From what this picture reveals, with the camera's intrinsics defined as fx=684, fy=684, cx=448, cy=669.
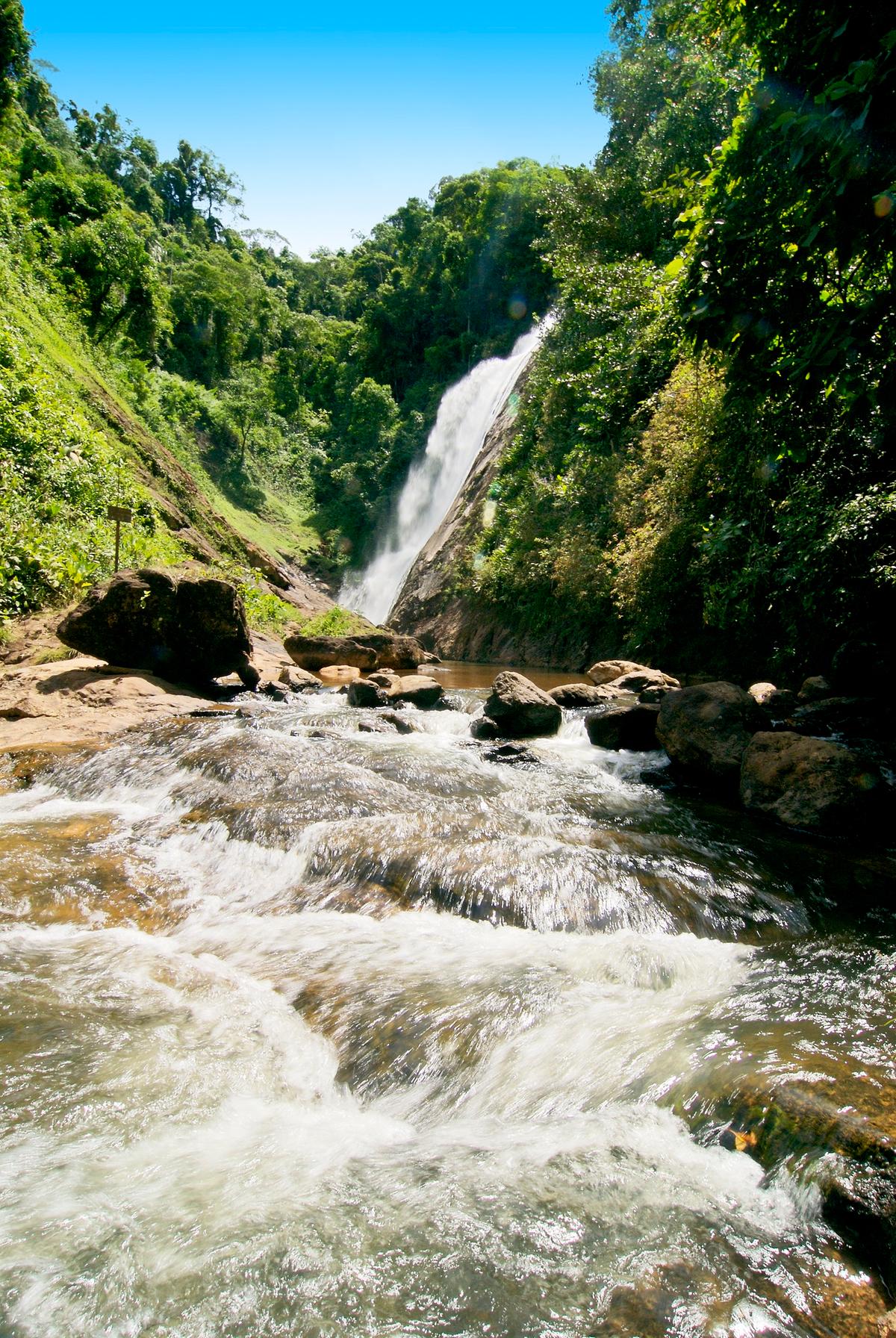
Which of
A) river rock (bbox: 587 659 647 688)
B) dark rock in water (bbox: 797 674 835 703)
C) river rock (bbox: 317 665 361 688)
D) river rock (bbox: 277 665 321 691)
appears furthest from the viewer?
river rock (bbox: 317 665 361 688)

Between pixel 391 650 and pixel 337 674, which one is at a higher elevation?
pixel 391 650

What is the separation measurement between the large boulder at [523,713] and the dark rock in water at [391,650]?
7.12m

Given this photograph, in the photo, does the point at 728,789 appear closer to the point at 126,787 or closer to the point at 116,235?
the point at 126,787

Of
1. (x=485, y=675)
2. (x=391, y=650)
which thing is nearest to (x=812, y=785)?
(x=391, y=650)

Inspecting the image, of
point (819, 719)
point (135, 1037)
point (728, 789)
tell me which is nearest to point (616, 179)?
point (819, 719)

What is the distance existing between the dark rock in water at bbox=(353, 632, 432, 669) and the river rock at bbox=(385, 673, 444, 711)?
4768mm

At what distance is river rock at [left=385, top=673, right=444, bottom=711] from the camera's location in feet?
38.4

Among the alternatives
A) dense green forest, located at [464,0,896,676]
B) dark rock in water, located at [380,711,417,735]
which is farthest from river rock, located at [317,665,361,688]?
dense green forest, located at [464,0,896,676]

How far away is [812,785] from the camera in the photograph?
20.1 feet

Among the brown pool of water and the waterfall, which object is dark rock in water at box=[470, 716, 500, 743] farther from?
the waterfall

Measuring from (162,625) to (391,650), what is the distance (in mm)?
7667

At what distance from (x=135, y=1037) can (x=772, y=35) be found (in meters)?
9.37

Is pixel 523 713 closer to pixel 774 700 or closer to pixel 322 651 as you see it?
pixel 774 700

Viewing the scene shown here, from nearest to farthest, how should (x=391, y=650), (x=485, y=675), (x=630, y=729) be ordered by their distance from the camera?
(x=630, y=729), (x=391, y=650), (x=485, y=675)
